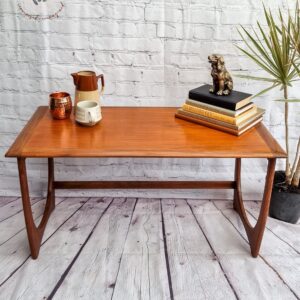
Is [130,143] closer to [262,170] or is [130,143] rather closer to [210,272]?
[210,272]

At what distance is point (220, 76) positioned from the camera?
1.69 metres

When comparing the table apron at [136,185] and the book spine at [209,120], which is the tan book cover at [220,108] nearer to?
the book spine at [209,120]

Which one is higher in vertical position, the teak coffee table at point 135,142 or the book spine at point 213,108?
the book spine at point 213,108

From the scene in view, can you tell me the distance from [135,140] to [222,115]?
37 cm

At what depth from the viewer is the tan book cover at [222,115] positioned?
162 centimetres

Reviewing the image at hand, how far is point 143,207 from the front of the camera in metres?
2.16

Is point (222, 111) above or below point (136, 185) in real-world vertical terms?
above

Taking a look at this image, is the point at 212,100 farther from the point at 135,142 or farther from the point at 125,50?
the point at 125,50

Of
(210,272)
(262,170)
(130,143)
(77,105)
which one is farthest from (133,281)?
(262,170)

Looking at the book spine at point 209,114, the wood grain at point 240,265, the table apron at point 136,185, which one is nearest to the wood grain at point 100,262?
the table apron at point 136,185

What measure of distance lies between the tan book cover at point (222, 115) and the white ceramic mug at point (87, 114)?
385 mm

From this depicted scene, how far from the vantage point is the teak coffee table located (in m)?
1.48

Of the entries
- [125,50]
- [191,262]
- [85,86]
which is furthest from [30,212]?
[125,50]

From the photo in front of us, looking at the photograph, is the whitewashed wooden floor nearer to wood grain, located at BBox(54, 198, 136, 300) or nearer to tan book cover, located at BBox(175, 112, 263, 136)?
wood grain, located at BBox(54, 198, 136, 300)
